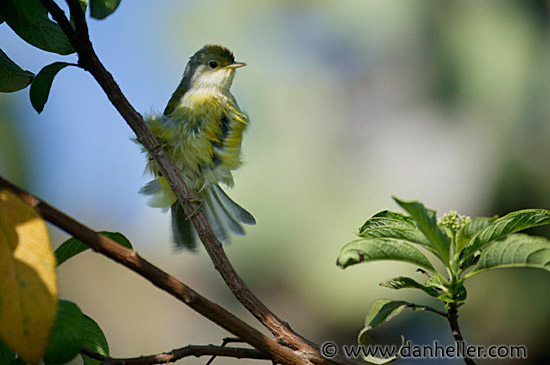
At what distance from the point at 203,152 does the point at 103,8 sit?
37.8 inches

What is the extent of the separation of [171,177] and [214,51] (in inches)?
52.8

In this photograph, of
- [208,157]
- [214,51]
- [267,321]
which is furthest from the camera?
[214,51]

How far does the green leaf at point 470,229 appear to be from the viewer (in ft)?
2.06

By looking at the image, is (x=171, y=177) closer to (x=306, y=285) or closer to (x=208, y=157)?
(x=208, y=157)

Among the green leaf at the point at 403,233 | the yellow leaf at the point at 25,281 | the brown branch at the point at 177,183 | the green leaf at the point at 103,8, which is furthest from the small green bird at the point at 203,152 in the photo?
the yellow leaf at the point at 25,281

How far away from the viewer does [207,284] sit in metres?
8.00

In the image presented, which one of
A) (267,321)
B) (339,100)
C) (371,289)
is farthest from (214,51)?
(339,100)

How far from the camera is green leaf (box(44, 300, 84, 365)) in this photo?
1.68 ft

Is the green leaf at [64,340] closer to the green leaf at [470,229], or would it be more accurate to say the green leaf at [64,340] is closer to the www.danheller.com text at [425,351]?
the www.danheller.com text at [425,351]

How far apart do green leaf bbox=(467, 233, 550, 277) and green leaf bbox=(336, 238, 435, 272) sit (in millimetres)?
70

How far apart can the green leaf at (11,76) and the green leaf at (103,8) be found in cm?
16

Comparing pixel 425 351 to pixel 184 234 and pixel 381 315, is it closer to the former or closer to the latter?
pixel 381 315

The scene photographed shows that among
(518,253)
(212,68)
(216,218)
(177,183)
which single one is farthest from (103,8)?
(212,68)

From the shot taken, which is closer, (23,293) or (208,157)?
(23,293)
